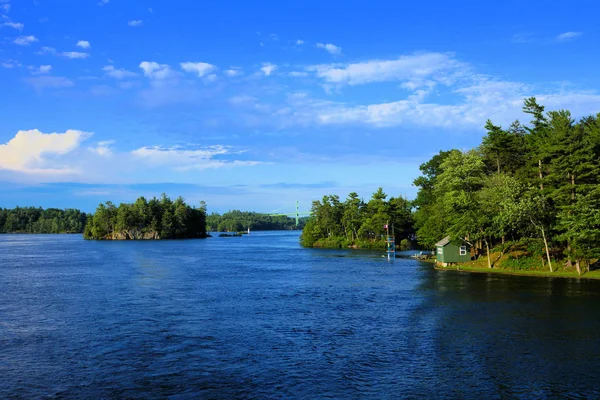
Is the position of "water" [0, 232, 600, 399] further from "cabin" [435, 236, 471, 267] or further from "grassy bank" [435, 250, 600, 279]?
"cabin" [435, 236, 471, 267]

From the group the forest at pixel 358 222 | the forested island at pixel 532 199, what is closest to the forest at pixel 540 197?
the forested island at pixel 532 199

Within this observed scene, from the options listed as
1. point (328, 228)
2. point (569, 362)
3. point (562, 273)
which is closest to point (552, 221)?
point (562, 273)

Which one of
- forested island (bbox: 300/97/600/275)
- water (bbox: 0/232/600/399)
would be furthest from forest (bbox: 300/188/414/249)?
water (bbox: 0/232/600/399)

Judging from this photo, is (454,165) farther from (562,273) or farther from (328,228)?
(328,228)

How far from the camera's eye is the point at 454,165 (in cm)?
7969

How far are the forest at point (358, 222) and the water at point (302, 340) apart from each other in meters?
69.9

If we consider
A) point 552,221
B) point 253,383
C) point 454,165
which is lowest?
point 253,383

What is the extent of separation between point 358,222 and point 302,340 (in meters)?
109

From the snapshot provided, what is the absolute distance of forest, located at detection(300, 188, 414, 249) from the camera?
123m

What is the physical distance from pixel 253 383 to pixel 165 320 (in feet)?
48.9

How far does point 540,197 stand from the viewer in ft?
187

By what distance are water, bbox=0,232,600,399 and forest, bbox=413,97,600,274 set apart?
6842 mm

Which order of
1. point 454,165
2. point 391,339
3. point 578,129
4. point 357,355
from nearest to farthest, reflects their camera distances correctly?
point 357,355 < point 391,339 < point 578,129 < point 454,165

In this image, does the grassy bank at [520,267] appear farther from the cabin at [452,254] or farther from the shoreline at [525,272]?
the cabin at [452,254]
